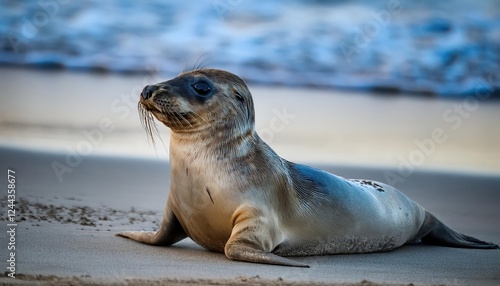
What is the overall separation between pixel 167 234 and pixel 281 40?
37.6 feet

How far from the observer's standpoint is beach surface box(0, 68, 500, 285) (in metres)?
→ 4.71

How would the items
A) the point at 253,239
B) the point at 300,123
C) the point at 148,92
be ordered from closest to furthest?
1. the point at 253,239
2. the point at 148,92
3. the point at 300,123

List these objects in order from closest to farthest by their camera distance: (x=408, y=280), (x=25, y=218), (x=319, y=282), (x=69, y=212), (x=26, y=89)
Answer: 1. (x=319, y=282)
2. (x=408, y=280)
3. (x=25, y=218)
4. (x=69, y=212)
5. (x=26, y=89)

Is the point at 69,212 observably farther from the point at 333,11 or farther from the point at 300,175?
the point at 333,11

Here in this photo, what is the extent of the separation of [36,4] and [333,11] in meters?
5.49

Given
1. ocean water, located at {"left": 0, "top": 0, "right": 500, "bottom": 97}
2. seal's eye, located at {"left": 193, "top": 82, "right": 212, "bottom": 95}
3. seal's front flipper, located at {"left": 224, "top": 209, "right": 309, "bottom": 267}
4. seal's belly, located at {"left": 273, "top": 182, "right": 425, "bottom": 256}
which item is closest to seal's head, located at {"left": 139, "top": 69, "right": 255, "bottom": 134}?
seal's eye, located at {"left": 193, "top": 82, "right": 212, "bottom": 95}

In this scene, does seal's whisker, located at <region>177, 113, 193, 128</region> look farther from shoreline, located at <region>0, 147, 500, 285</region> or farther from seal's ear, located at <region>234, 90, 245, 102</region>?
shoreline, located at <region>0, 147, 500, 285</region>

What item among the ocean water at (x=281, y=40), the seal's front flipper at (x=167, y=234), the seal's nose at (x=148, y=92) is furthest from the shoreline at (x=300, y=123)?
the seal's nose at (x=148, y=92)

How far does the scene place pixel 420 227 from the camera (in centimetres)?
645

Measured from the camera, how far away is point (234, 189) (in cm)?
521

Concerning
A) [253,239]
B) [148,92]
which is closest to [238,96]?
[148,92]

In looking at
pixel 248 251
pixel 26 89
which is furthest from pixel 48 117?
pixel 248 251

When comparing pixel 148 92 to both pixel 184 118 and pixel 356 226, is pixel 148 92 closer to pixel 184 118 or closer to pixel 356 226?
pixel 184 118

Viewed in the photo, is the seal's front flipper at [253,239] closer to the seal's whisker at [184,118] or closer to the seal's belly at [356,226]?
the seal's belly at [356,226]
